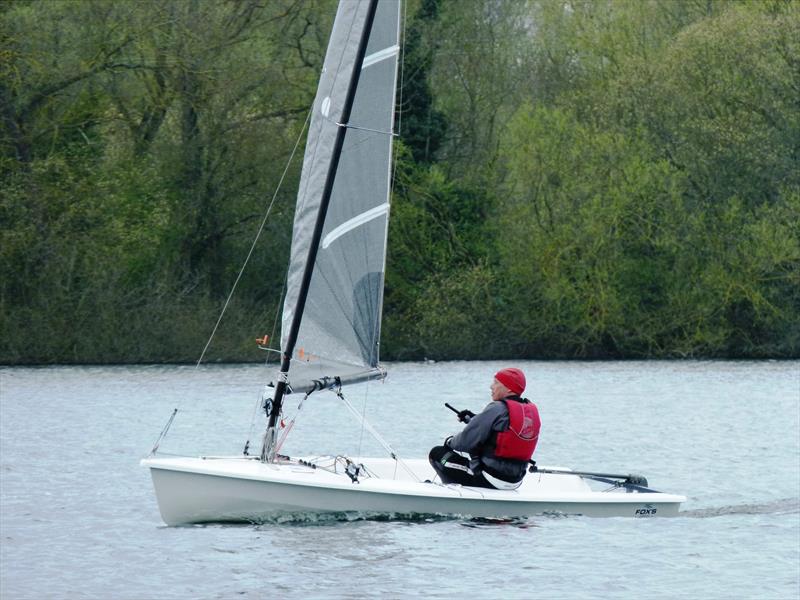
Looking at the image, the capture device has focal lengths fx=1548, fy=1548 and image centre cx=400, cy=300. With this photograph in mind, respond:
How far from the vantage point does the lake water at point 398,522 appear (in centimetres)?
1188

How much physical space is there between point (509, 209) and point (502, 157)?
1.47 m

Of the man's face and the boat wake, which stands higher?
the man's face

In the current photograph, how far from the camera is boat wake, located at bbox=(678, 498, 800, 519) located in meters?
15.6

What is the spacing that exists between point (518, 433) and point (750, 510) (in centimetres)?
409

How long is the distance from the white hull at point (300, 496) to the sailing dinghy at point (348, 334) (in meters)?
0.01

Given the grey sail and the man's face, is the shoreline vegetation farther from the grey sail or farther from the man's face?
the man's face

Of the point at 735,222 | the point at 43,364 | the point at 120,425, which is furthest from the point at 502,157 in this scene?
the point at 120,425

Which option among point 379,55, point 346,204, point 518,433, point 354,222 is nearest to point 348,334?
point 354,222

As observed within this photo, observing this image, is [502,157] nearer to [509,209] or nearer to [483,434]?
[509,209]

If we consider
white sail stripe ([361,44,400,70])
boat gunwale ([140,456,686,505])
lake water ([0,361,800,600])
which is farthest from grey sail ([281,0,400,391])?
lake water ([0,361,800,600])

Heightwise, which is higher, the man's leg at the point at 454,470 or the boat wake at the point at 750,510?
the man's leg at the point at 454,470

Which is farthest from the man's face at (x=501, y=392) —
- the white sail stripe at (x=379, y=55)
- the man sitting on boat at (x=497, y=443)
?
the white sail stripe at (x=379, y=55)

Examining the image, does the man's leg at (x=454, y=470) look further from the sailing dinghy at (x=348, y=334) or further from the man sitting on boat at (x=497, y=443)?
the sailing dinghy at (x=348, y=334)

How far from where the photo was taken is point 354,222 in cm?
1431
